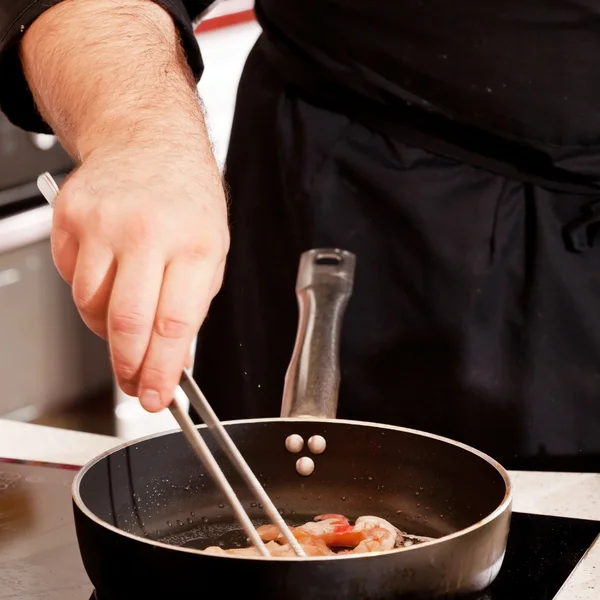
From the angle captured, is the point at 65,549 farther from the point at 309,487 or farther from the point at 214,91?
the point at 214,91

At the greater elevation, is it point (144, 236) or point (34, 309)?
point (144, 236)

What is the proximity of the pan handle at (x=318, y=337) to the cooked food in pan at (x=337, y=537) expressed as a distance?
0.29 feet

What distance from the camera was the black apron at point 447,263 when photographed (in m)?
1.12

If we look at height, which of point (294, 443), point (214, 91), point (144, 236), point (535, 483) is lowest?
point (214, 91)

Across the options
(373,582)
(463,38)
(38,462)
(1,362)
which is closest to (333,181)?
(463,38)

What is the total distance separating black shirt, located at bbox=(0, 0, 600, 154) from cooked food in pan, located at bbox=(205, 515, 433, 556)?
0.47m

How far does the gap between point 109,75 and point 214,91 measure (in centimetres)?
150

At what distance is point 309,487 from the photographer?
839mm

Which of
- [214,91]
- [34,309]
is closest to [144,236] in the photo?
[34,309]

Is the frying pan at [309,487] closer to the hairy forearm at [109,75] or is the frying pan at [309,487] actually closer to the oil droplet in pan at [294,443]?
the oil droplet in pan at [294,443]

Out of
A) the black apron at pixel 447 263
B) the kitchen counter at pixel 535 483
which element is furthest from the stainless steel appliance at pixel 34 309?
the kitchen counter at pixel 535 483

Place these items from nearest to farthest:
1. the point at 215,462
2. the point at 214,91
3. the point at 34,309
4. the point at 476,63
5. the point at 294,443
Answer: the point at 215,462 → the point at 294,443 → the point at 476,63 → the point at 34,309 → the point at 214,91

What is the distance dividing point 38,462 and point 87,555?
31 centimetres

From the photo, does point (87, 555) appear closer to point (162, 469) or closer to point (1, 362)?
point (162, 469)
